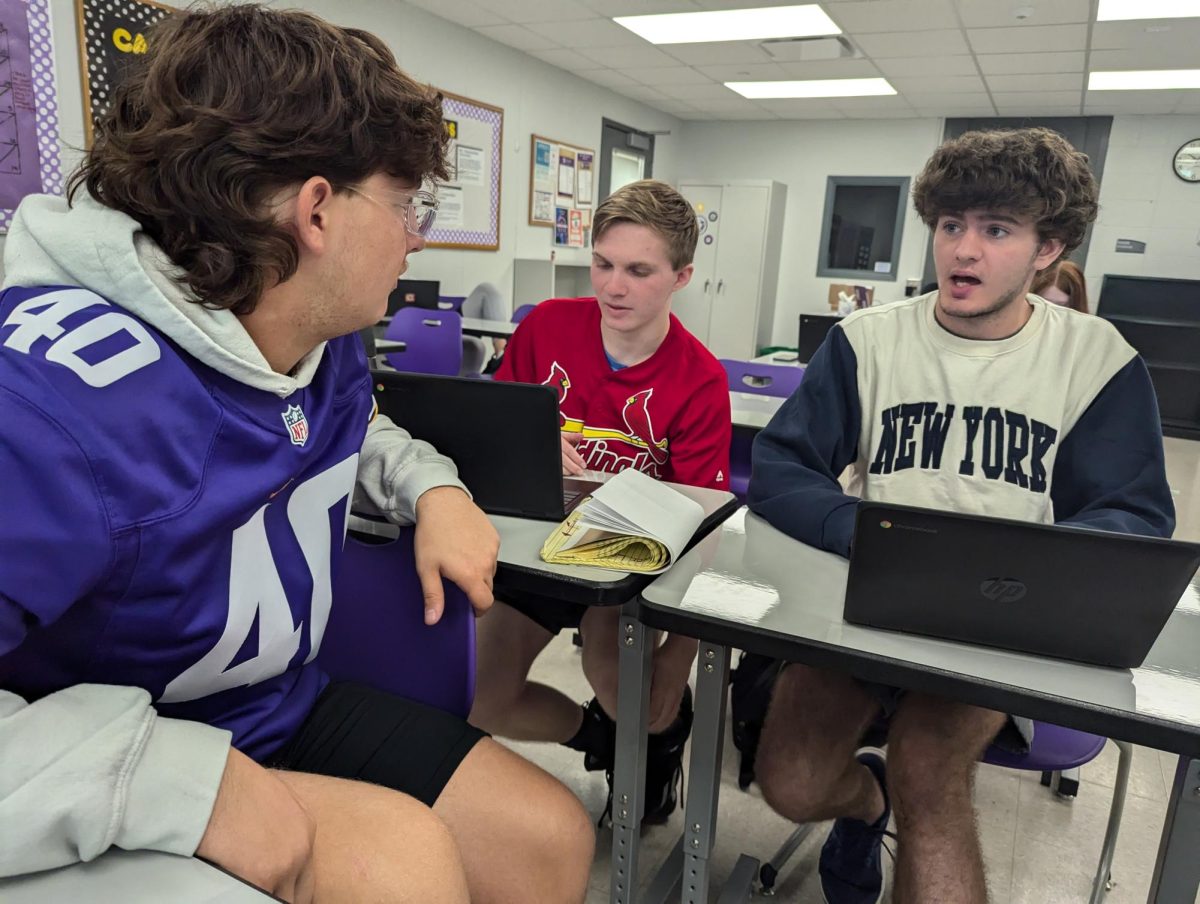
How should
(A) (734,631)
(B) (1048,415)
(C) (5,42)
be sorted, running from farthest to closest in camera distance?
(C) (5,42)
(B) (1048,415)
(A) (734,631)

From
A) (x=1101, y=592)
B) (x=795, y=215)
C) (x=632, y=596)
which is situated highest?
(x=795, y=215)

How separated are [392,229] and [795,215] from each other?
837cm

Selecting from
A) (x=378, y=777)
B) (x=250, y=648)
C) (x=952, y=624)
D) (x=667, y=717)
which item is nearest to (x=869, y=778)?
(x=667, y=717)

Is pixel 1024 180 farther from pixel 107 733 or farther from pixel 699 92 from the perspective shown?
pixel 699 92

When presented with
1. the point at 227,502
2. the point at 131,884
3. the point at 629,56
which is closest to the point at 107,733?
the point at 131,884

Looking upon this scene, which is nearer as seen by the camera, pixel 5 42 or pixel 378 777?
pixel 378 777

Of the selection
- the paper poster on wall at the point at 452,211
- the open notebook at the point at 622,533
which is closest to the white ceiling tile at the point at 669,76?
the paper poster on wall at the point at 452,211

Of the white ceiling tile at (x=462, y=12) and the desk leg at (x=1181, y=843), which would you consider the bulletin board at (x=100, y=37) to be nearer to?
the white ceiling tile at (x=462, y=12)

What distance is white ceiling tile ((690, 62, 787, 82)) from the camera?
6219 millimetres

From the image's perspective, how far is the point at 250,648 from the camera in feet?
2.70

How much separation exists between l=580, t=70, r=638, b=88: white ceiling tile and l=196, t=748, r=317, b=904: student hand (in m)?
6.96

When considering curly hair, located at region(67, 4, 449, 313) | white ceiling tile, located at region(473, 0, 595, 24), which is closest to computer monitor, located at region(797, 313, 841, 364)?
white ceiling tile, located at region(473, 0, 595, 24)

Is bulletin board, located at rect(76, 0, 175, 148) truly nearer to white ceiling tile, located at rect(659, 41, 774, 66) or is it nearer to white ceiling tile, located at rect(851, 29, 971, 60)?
white ceiling tile, located at rect(659, 41, 774, 66)

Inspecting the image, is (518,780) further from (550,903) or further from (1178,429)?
(1178,429)
